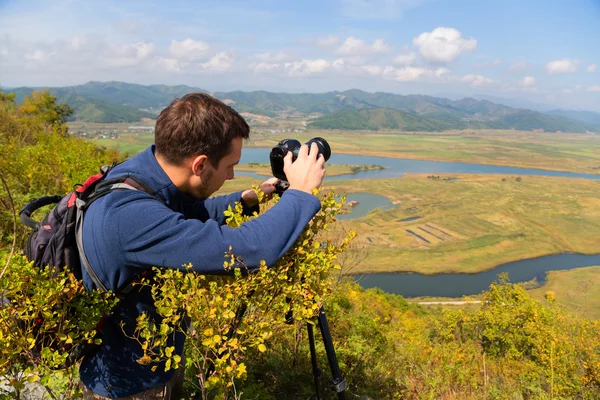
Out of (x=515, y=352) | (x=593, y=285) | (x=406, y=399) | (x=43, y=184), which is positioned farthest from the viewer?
(x=593, y=285)

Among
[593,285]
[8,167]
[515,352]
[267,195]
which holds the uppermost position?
[267,195]

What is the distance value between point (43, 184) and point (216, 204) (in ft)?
29.8

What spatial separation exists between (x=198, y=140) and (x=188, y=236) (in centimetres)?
40

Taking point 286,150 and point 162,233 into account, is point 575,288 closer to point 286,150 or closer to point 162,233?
point 286,150

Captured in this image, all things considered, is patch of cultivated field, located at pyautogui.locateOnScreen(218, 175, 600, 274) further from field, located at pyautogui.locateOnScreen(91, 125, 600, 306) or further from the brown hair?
the brown hair

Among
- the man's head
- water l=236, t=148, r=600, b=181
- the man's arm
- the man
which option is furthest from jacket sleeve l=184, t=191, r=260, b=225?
water l=236, t=148, r=600, b=181

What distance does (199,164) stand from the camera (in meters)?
1.41

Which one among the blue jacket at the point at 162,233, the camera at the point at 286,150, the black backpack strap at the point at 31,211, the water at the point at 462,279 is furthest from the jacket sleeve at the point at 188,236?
the water at the point at 462,279

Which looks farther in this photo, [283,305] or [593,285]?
[593,285]

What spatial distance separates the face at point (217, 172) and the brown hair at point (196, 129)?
0.8 inches

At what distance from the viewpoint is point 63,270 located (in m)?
1.40

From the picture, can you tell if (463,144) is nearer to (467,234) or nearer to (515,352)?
(467,234)

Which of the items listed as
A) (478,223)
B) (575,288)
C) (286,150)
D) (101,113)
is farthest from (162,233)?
(101,113)

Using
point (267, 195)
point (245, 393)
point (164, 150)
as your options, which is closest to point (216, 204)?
point (267, 195)
